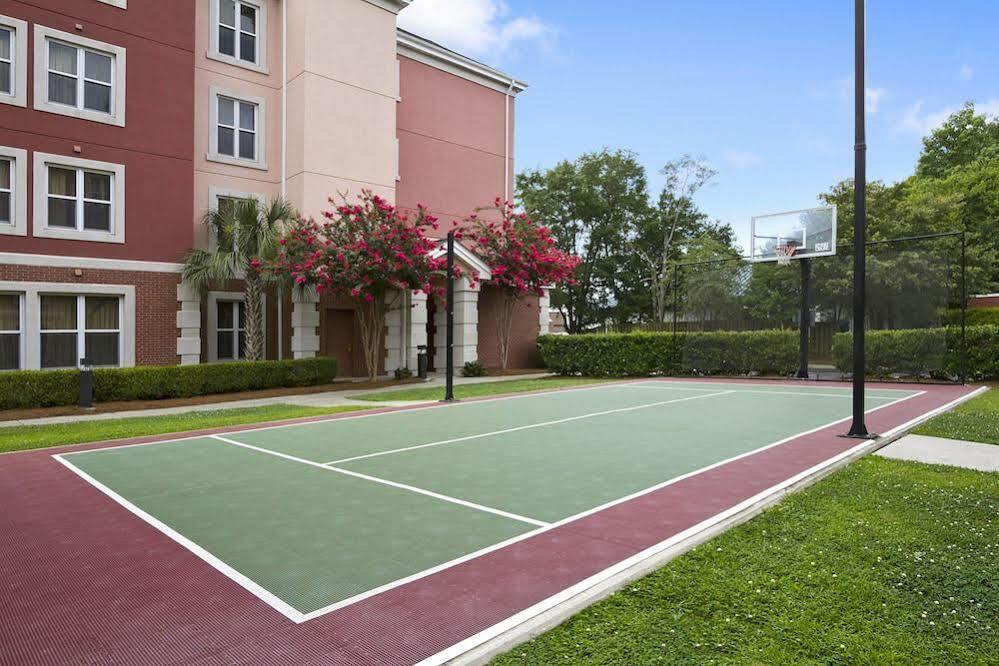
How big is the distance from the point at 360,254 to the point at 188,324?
526 centimetres

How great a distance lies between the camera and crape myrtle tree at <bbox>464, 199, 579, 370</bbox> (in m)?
24.6

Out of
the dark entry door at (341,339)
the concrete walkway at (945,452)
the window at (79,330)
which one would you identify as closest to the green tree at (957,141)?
the dark entry door at (341,339)

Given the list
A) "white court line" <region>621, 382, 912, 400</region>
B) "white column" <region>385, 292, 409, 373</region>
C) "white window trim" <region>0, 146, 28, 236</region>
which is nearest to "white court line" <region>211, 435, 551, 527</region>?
"white window trim" <region>0, 146, 28, 236</region>

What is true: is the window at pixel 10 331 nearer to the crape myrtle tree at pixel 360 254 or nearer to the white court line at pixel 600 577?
the crape myrtle tree at pixel 360 254

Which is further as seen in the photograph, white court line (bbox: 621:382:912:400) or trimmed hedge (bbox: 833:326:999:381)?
trimmed hedge (bbox: 833:326:999:381)

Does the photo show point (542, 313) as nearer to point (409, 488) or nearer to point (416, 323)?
point (416, 323)

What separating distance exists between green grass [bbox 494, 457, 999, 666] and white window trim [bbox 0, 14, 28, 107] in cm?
1906

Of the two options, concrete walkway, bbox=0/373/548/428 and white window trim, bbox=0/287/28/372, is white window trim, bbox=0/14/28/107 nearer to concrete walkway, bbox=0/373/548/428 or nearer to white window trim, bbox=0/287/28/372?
white window trim, bbox=0/287/28/372

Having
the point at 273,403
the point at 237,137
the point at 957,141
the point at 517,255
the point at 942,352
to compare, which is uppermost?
the point at 957,141

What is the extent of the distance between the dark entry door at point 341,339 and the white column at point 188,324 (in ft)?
14.0

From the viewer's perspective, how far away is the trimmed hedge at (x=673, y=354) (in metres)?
22.2

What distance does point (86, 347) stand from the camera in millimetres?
17531

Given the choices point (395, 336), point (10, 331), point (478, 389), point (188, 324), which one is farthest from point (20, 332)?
point (478, 389)

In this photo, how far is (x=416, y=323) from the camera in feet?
77.4
